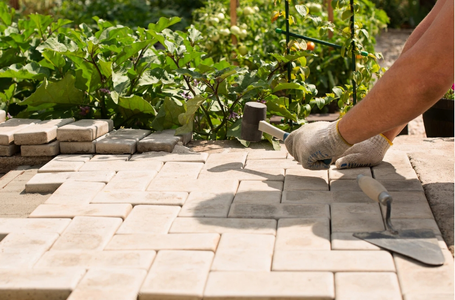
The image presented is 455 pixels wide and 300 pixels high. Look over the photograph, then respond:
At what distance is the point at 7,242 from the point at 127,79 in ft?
5.56

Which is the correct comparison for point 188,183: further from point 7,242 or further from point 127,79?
point 127,79

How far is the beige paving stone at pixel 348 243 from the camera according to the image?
6.76 feet

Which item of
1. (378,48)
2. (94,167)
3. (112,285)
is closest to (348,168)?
(94,167)

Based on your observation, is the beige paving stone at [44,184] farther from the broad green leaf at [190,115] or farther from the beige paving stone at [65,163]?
the broad green leaf at [190,115]

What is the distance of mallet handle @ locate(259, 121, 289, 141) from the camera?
10.3ft

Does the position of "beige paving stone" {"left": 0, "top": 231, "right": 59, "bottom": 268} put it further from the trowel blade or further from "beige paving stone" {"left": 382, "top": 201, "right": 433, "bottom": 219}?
"beige paving stone" {"left": 382, "top": 201, "right": 433, "bottom": 219}

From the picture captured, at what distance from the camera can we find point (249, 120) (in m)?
3.30

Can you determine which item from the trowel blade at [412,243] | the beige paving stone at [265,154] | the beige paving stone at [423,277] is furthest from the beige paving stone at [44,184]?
the beige paving stone at [423,277]

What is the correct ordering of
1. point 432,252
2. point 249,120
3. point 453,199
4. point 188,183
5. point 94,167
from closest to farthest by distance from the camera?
point 432,252
point 453,199
point 188,183
point 94,167
point 249,120

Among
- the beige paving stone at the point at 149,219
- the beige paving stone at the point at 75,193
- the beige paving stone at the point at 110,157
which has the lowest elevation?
the beige paving stone at the point at 110,157

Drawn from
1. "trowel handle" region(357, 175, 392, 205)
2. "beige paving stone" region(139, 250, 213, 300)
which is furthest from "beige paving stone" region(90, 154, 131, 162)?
"trowel handle" region(357, 175, 392, 205)

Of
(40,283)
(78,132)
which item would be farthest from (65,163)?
(40,283)

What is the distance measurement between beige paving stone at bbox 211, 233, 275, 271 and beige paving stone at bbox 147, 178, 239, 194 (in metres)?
0.54

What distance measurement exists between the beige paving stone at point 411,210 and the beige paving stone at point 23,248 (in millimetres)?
1352
